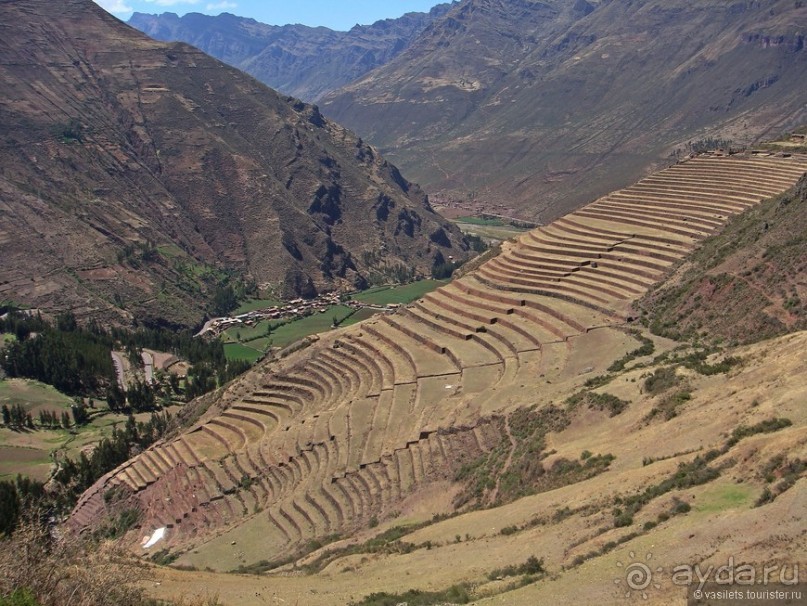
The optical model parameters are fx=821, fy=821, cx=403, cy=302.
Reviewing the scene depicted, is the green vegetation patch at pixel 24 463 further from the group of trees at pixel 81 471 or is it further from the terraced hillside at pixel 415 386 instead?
the terraced hillside at pixel 415 386

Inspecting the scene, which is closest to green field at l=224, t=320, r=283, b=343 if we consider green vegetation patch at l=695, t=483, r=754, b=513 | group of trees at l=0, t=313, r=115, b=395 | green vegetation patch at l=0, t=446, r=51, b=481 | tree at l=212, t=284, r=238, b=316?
tree at l=212, t=284, r=238, b=316

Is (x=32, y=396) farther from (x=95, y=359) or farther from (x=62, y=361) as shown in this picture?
(x=95, y=359)

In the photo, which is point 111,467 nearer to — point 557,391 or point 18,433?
point 18,433

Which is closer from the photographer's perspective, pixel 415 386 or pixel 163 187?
pixel 415 386

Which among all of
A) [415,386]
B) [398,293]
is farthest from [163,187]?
[415,386]

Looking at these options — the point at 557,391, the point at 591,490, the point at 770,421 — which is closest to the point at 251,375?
the point at 557,391

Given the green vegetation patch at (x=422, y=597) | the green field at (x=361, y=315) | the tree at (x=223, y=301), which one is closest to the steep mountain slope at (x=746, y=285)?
the green vegetation patch at (x=422, y=597)
